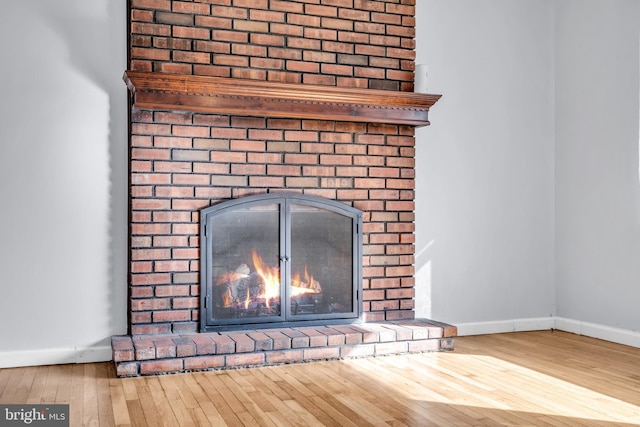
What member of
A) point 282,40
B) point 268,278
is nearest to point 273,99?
point 282,40

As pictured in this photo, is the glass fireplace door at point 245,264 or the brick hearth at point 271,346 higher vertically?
the glass fireplace door at point 245,264

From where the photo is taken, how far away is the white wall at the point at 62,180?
3.34 metres

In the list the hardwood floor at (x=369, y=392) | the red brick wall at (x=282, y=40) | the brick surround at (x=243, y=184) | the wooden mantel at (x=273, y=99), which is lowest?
the hardwood floor at (x=369, y=392)

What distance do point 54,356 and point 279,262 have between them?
129 cm

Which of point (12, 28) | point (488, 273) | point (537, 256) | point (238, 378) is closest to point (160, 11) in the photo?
point (12, 28)

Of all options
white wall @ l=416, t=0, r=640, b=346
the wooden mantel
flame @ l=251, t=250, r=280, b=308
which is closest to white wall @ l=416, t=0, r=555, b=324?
white wall @ l=416, t=0, r=640, b=346

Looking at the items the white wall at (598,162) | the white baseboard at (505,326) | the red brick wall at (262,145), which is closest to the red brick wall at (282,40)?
the red brick wall at (262,145)

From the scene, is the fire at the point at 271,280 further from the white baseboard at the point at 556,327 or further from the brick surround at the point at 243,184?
the white baseboard at the point at 556,327

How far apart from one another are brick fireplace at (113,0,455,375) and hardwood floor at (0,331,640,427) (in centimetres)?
20

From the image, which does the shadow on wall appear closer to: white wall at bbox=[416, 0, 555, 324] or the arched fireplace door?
the arched fireplace door

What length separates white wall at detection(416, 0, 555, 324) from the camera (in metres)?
4.24

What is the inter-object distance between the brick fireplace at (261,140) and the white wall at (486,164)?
0.85 ft

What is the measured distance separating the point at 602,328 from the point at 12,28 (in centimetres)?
390

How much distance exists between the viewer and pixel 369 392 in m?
2.86
